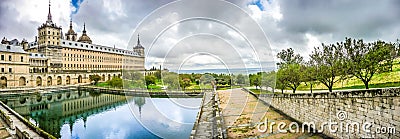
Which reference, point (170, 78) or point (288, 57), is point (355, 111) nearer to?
point (170, 78)

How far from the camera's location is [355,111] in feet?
26.8

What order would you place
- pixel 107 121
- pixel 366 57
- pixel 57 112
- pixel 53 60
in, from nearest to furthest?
1. pixel 366 57
2. pixel 107 121
3. pixel 57 112
4. pixel 53 60

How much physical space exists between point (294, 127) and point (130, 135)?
41.0 feet

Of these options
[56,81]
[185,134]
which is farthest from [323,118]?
[56,81]

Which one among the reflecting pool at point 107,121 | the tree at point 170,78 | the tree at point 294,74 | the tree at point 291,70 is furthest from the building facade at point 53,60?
the tree at point 294,74

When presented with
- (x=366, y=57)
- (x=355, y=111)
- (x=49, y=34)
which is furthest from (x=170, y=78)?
(x=49, y=34)

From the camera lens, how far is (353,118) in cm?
827

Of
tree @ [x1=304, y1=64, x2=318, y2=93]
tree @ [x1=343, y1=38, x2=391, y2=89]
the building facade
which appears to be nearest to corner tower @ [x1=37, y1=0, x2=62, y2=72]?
the building facade

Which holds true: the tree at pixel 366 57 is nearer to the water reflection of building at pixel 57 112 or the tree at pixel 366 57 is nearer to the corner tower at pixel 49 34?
the water reflection of building at pixel 57 112

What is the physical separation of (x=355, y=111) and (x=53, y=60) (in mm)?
71968

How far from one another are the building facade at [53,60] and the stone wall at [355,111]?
3170cm

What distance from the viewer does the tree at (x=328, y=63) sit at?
1776cm

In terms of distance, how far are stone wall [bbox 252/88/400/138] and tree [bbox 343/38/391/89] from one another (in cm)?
715

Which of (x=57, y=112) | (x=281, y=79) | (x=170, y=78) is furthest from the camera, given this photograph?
(x=57, y=112)
